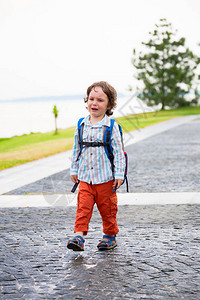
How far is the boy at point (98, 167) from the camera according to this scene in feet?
13.9

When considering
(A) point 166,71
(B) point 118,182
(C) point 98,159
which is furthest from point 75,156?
(A) point 166,71

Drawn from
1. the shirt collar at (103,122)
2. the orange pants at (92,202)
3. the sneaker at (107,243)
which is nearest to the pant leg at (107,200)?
the orange pants at (92,202)

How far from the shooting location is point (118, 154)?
423 centimetres

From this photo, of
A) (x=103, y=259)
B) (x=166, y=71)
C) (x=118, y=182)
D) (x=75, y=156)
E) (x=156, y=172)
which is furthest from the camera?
(x=166, y=71)

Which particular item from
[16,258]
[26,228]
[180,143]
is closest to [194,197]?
[26,228]

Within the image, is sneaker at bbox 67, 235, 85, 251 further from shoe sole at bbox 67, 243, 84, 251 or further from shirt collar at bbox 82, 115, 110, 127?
shirt collar at bbox 82, 115, 110, 127

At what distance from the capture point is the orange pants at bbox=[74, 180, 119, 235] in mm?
4238

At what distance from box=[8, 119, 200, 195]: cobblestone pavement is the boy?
3120mm

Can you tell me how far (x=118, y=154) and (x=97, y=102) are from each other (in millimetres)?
483

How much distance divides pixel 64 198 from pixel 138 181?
1851 millimetres

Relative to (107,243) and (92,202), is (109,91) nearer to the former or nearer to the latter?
(92,202)

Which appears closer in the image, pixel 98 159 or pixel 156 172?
pixel 98 159

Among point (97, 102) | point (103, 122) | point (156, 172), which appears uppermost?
point (97, 102)

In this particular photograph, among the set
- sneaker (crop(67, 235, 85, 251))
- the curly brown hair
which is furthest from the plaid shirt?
sneaker (crop(67, 235, 85, 251))
